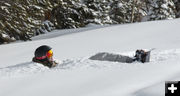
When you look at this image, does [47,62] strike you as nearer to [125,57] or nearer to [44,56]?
[44,56]

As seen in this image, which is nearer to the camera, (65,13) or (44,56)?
(44,56)

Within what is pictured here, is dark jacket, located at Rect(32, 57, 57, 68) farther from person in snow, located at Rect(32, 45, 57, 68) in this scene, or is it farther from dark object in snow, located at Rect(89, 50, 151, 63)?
dark object in snow, located at Rect(89, 50, 151, 63)

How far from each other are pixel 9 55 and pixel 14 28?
1.66m

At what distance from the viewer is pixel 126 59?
277 inches

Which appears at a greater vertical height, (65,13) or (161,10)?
(65,13)

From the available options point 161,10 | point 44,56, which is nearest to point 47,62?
point 44,56

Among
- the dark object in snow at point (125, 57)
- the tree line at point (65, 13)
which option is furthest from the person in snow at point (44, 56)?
the tree line at point (65, 13)

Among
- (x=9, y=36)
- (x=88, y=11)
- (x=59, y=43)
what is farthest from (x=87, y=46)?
(x=88, y=11)

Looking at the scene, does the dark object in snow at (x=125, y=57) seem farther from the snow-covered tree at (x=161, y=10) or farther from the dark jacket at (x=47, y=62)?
the snow-covered tree at (x=161, y=10)

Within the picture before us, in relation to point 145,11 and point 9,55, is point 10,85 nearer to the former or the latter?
point 9,55

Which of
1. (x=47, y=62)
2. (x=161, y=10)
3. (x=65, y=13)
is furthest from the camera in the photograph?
(x=161, y=10)

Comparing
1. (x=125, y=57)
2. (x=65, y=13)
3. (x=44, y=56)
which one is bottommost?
(x=125, y=57)

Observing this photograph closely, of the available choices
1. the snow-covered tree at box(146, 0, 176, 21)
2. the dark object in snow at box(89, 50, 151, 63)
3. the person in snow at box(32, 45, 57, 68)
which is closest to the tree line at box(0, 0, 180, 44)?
the snow-covered tree at box(146, 0, 176, 21)

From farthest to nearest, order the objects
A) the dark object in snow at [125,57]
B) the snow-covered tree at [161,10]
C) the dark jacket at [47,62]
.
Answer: the snow-covered tree at [161,10] < the dark jacket at [47,62] < the dark object in snow at [125,57]
